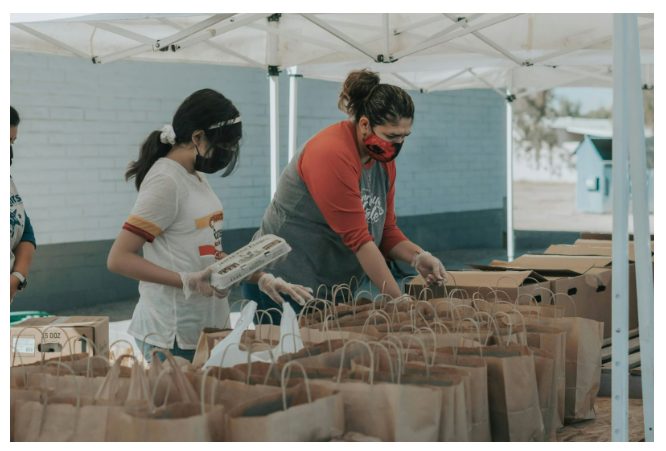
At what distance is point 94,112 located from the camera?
5812mm

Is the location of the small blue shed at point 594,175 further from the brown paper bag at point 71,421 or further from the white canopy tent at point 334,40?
the brown paper bag at point 71,421

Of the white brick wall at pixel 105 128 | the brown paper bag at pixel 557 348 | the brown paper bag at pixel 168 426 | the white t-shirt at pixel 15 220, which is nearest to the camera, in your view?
the brown paper bag at pixel 168 426

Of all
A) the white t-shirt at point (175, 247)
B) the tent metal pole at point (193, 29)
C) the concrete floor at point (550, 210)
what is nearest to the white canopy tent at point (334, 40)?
the tent metal pole at point (193, 29)

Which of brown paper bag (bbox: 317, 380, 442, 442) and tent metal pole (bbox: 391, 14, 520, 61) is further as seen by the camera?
tent metal pole (bbox: 391, 14, 520, 61)

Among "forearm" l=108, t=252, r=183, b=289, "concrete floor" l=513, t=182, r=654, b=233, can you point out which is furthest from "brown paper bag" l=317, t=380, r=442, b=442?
"concrete floor" l=513, t=182, r=654, b=233

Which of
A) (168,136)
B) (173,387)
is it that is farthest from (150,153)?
(173,387)

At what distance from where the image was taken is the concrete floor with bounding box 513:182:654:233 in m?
13.3

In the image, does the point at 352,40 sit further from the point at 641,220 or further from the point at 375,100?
the point at 641,220

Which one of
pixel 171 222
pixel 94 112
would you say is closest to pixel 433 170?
pixel 94 112

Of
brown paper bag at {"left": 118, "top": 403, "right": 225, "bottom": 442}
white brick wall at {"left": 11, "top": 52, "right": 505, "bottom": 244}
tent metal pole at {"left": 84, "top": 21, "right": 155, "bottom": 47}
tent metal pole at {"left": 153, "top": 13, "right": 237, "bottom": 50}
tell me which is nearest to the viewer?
brown paper bag at {"left": 118, "top": 403, "right": 225, "bottom": 442}

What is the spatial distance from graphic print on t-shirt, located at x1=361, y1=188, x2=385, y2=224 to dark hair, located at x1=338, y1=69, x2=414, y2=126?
0.82ft

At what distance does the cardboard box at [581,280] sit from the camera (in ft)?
8.43

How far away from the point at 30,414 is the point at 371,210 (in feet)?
4.21

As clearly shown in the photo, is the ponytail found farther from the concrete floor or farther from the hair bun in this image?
the concrete floor
